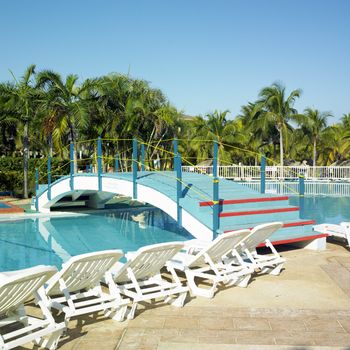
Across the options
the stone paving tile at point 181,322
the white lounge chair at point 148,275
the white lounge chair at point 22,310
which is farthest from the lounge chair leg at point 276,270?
the white lounge chair at point 22,310

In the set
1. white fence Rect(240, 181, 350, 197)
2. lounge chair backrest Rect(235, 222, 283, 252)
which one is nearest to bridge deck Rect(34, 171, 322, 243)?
lounge chair backrest Rect(235, 222, 283, 252)

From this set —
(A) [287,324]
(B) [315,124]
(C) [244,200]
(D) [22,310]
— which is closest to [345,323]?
(A) [287,324]

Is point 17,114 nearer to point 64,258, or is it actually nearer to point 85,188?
point 85,188

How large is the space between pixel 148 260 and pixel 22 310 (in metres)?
1.53

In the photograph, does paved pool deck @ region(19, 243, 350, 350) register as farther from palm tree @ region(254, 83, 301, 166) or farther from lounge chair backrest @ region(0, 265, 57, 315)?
palm tree @ region(254, 83, 301, 166)

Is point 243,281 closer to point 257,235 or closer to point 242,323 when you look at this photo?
point 257,235

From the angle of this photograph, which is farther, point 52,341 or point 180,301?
point 180,301

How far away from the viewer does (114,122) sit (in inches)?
930

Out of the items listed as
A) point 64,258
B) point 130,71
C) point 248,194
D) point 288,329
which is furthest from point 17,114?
point 288,329

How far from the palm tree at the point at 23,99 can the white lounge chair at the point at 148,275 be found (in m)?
17.0

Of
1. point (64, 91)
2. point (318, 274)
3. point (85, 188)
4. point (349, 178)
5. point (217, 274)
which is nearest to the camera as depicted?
point (217, 274)

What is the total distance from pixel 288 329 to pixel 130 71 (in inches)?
958

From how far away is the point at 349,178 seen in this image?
24.9 meters

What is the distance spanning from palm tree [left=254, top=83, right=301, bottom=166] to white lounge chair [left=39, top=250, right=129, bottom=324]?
95.1ft
